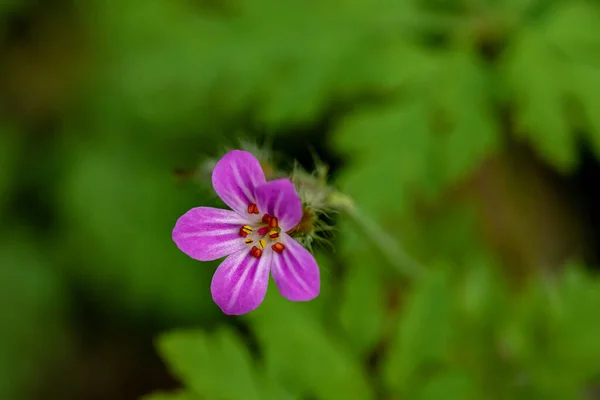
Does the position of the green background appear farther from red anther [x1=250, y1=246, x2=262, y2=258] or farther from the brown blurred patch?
red anther [x1=250, y1=246, x2=262, y2=258]

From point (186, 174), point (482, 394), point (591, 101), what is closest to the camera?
point (186, 174)

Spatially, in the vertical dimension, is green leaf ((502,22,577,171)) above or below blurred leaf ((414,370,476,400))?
above

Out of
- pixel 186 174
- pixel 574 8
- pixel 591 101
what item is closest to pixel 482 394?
pixel 591 101

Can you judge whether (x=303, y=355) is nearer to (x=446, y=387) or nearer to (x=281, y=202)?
(x=446, y=387)

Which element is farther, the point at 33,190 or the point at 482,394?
the point at 33,190

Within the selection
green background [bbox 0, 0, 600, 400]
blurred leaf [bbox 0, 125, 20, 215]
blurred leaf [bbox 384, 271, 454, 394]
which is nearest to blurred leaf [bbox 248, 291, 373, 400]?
green background [bbox 0, 0, 600, 400]

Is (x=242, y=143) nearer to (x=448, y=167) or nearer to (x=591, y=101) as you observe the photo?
(x=448, y=167)

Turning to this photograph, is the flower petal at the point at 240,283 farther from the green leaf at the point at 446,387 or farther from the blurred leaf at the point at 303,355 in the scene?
the green leaf at the point at 446,387

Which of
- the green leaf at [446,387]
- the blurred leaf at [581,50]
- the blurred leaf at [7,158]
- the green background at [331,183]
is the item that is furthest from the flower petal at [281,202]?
the blurred leaf at [7,158]

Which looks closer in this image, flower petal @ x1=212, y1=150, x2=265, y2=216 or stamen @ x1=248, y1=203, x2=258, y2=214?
flower petal @ x1=212, y1=150, x2=265, y2=216
